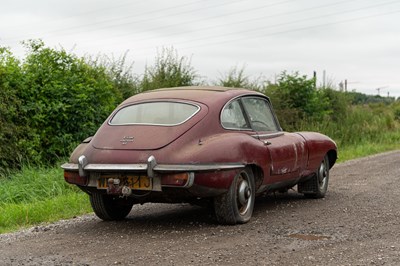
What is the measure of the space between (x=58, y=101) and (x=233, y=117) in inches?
246

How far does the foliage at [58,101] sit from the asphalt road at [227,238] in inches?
178

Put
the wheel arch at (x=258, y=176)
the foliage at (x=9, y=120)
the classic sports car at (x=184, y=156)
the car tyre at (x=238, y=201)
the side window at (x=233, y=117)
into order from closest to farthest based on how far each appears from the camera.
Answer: the classic sports car at (x=184, y=156), the car tyre at (x=238, y=201), the side window at (x=233, y=117), the wheel arch at (x=258, y=176), the foliage at (x=9, y=120)

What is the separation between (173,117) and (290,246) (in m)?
1.87

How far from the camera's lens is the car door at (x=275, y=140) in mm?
7289

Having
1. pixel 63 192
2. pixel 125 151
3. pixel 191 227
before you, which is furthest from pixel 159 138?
pixel 63 192

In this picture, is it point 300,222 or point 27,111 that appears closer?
point 300,222

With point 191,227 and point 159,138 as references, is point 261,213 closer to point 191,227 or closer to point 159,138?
point 191,227

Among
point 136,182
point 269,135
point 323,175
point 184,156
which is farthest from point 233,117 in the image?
point 323,175

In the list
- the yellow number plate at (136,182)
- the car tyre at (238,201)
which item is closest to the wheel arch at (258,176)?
the car tyre at (238,201)

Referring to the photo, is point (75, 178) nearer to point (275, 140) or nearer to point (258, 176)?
point (258, 176)

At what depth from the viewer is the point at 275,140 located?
7.53m

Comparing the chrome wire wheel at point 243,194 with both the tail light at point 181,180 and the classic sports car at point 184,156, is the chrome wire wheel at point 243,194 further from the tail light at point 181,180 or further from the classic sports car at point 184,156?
the tail light at point 181,180

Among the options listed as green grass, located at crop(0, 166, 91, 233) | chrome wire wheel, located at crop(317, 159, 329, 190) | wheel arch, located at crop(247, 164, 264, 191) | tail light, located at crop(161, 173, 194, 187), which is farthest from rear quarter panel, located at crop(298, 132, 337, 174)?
green grass, located at crop(0, 166, 91, 233)

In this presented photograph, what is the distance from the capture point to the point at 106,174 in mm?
6270
